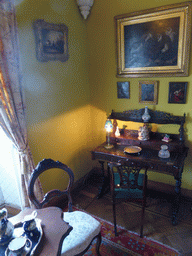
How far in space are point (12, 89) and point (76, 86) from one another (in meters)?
1.25

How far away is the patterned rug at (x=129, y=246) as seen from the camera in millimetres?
2180

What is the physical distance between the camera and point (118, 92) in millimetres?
3137

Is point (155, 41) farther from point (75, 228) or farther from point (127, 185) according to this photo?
point (75, 228)

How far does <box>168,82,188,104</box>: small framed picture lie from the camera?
2.65 metres

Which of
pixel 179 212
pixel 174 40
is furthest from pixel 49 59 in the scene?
pixel 179 212

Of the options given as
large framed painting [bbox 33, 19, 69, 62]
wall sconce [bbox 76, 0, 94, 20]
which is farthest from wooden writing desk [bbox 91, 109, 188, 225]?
wall sconce [bbox 76, 0, 94, 20]

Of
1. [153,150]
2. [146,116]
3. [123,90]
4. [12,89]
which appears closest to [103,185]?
[153,150]

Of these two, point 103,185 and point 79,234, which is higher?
point 79,234

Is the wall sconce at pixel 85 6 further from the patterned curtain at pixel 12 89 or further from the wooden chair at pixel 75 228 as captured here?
the wooden chair at pixel 75 228

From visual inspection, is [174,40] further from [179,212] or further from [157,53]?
[179,212]

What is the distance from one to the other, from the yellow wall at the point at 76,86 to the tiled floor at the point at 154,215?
0.32 meters

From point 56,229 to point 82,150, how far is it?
2.02 meters

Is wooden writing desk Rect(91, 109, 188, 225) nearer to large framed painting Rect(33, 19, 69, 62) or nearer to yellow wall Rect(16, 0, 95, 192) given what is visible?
yellow wall Rect(16, 0, 95, 192)

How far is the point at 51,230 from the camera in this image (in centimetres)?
147
